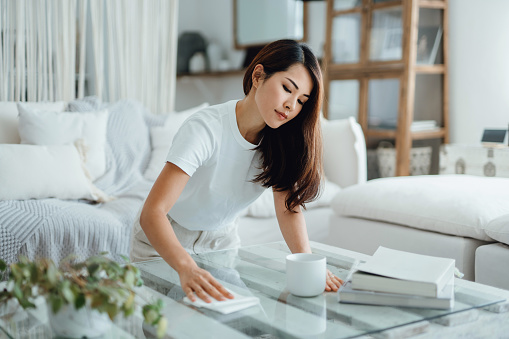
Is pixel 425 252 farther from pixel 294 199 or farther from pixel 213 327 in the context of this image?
pixel 213 327

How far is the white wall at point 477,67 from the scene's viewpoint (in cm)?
321

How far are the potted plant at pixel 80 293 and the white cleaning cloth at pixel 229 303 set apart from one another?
0.18 meters

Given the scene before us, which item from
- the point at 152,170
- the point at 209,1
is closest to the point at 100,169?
the point at 152,170

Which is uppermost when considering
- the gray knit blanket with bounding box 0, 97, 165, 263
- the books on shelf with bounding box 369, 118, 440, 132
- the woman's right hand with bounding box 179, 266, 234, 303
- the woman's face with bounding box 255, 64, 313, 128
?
the woman's face with bounding box 255, 64, 313, 128

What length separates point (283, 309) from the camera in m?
1.10

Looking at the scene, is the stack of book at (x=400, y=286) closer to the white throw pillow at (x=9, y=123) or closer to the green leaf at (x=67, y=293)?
the green leaf at (x=67, y=293)

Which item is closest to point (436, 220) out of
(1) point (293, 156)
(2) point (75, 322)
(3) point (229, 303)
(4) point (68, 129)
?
(1) point (293, 156)

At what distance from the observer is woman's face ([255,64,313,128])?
4.32 ft

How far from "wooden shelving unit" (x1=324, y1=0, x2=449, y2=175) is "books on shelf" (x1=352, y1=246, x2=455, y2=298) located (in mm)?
2146

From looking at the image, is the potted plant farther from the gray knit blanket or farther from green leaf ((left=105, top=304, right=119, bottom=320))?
the gray knit blanket

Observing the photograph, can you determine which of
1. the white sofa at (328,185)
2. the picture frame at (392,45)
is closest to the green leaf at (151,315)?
the white sofa at (328,185)

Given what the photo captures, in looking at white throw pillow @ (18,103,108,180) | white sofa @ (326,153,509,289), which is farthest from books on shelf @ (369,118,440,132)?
white throw pillow @ (18,103,108,180)

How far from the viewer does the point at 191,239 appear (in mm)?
1595

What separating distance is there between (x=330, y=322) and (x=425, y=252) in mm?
1100
